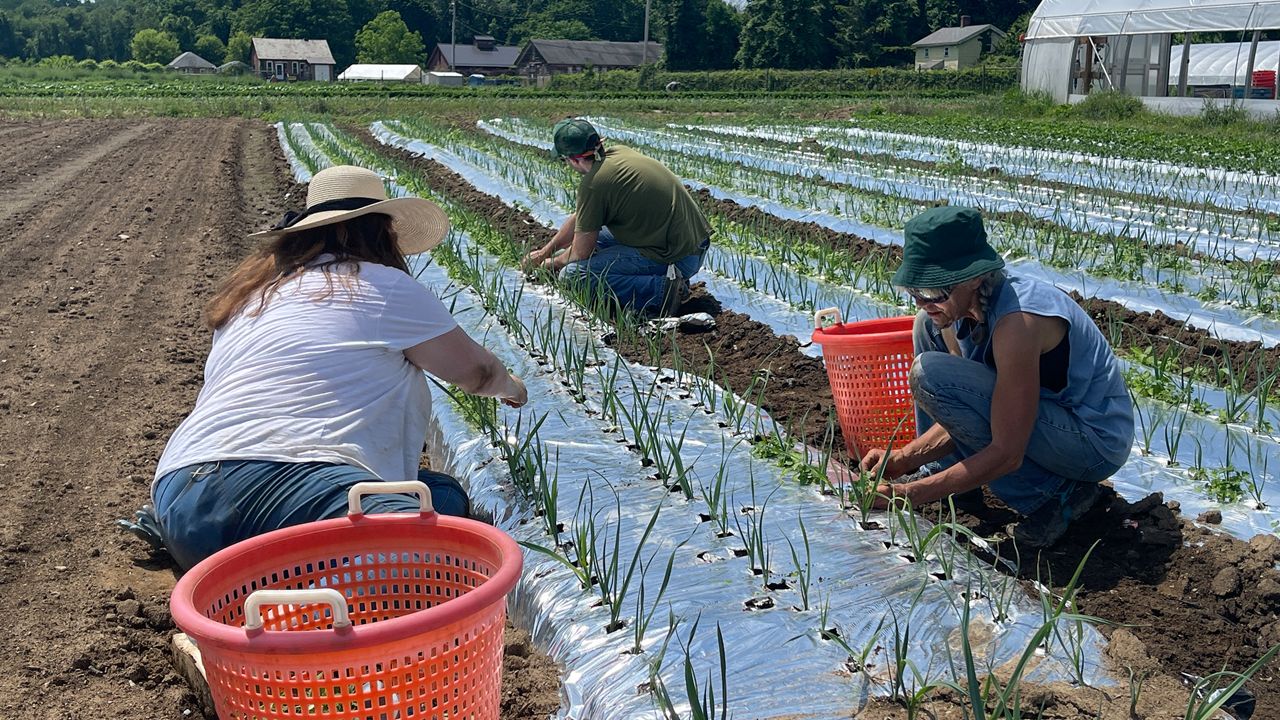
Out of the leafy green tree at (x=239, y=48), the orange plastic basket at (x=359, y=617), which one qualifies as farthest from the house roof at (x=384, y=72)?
the orange plastic basket at (x=359, y=617)

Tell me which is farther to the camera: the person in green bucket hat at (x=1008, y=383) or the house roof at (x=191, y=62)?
the house roof at (x=191, y=62)

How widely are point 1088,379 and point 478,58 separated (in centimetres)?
7810

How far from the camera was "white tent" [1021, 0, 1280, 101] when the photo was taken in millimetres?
16469

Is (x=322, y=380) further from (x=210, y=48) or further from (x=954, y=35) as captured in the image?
(x=210, y=48)

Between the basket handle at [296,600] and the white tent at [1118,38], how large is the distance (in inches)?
700

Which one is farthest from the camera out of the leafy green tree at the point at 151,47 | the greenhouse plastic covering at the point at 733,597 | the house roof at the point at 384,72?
the leafy green tree at the point at 151,47

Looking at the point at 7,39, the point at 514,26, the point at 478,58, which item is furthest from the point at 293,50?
the point at 7,39

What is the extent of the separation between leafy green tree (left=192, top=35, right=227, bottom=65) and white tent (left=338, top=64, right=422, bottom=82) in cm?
2163

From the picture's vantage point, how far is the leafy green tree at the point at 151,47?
266 feet

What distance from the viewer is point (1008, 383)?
8.42 ft

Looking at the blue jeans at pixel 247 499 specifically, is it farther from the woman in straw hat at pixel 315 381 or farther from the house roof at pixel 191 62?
the house roof at pixel 191 62

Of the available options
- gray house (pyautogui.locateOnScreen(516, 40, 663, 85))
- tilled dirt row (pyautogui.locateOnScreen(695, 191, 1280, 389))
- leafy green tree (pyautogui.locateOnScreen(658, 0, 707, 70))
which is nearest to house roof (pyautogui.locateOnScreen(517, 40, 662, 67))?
gray house (pyautogui.locateOnScreen(516, 40, 663, 85))

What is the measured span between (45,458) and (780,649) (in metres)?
2.72

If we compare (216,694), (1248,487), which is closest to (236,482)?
(216,694)
